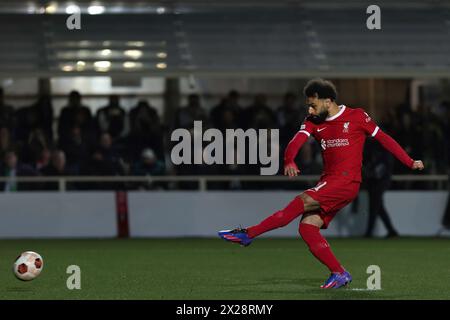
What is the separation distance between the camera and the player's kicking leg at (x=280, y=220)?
33.2 feet

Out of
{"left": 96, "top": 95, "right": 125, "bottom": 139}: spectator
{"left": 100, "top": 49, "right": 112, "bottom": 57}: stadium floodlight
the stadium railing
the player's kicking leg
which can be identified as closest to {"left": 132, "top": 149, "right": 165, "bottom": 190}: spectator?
the stadium railing

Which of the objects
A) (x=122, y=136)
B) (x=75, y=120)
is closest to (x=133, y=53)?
(x=122, y=136)

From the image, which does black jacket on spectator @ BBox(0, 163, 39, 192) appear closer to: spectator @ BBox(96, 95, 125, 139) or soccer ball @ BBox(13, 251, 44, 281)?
spectator @ BBox(96, 95, 125, 139)

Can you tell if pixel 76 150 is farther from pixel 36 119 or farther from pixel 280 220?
pixel 280 220

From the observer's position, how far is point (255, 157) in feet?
65.0

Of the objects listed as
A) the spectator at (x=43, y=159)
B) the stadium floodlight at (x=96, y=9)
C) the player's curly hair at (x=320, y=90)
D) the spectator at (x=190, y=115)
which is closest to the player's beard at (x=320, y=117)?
the player's curly hair at (x=320, y=90)

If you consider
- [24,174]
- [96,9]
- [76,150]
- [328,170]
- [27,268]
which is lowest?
[24,174]

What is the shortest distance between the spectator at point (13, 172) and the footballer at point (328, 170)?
1007cm

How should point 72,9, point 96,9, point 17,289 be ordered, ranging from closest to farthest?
point 17,289, point 96,9, point 72,9

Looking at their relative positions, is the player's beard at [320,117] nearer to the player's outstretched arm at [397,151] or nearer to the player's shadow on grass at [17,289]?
the player's outstretched arm at [397,151]

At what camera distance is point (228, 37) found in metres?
Result: 22.2

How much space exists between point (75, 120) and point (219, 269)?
7.57 m

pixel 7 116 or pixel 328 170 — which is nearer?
pixel 328 170

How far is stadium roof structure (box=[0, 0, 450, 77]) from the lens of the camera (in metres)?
21.4
